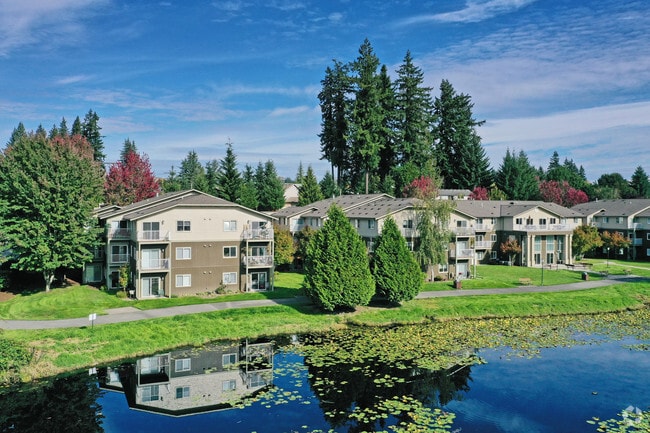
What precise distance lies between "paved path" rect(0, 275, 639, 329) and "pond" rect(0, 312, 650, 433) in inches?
236

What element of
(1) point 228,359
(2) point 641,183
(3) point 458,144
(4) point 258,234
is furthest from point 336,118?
(2) point 641,183

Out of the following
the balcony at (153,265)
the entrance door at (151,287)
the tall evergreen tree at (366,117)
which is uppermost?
the tall evergreen tree at (366,117)

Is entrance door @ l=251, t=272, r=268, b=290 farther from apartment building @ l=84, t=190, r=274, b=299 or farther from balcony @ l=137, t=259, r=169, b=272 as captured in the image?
balcony @ l=137, t=259, r=169, b=272

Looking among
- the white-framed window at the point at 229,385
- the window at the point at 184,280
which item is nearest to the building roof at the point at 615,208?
the window at the point at 184,280

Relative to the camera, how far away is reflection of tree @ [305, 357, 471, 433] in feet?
76.0

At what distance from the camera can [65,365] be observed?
1134 inches

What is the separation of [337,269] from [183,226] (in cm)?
1539

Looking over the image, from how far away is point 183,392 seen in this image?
25.8 m

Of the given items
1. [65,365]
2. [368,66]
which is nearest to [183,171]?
[368,66]

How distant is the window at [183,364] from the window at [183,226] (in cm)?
1724

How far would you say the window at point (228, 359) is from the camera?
29.8 m

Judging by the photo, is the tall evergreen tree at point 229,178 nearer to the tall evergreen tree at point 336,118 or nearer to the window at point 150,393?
the tall evergreen tree at point 336,118

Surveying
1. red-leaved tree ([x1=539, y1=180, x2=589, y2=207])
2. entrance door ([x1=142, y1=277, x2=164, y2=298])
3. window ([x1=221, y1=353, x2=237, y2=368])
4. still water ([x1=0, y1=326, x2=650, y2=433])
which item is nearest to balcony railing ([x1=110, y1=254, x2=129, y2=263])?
entrance door ([x1=142, y1=277, x2=164, y2=298])

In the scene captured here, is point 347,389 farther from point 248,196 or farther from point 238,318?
point 248,196
